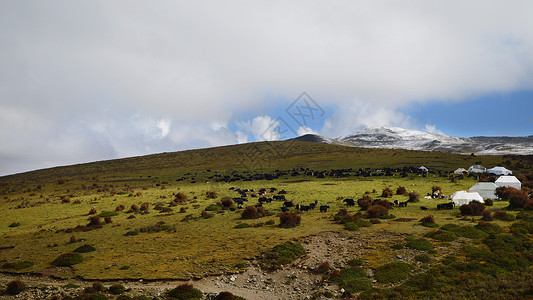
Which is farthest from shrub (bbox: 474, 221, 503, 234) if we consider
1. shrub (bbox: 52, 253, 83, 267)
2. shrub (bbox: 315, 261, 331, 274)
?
shrub (bbox: 52, 253, 83, 267)

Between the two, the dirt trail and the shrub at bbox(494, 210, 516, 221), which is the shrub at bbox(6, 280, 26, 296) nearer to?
the dirt trail

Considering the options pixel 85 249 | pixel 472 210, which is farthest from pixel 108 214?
pixel 472 210

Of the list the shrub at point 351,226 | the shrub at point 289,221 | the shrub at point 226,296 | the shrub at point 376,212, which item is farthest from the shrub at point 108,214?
the shrub at point 376,212

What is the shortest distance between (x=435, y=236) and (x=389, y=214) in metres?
10.1

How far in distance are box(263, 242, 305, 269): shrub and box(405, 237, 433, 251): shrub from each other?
9.12m

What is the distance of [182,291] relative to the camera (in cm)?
2011

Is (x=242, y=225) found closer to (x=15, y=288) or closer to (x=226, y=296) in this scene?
(x=226, y=296)

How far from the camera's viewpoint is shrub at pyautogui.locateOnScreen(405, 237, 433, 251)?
85.1 feet

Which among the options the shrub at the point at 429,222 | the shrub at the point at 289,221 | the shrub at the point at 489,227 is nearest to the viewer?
the shrub at the point at 489,227

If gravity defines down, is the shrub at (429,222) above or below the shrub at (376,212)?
below

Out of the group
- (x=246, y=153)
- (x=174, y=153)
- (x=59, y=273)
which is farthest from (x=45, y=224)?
(x=174, y=153)

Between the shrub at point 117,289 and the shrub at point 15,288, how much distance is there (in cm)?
567

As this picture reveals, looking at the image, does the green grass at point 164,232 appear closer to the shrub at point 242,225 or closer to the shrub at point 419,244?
the shrub at point 242,225

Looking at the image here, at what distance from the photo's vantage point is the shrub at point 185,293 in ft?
64.9
